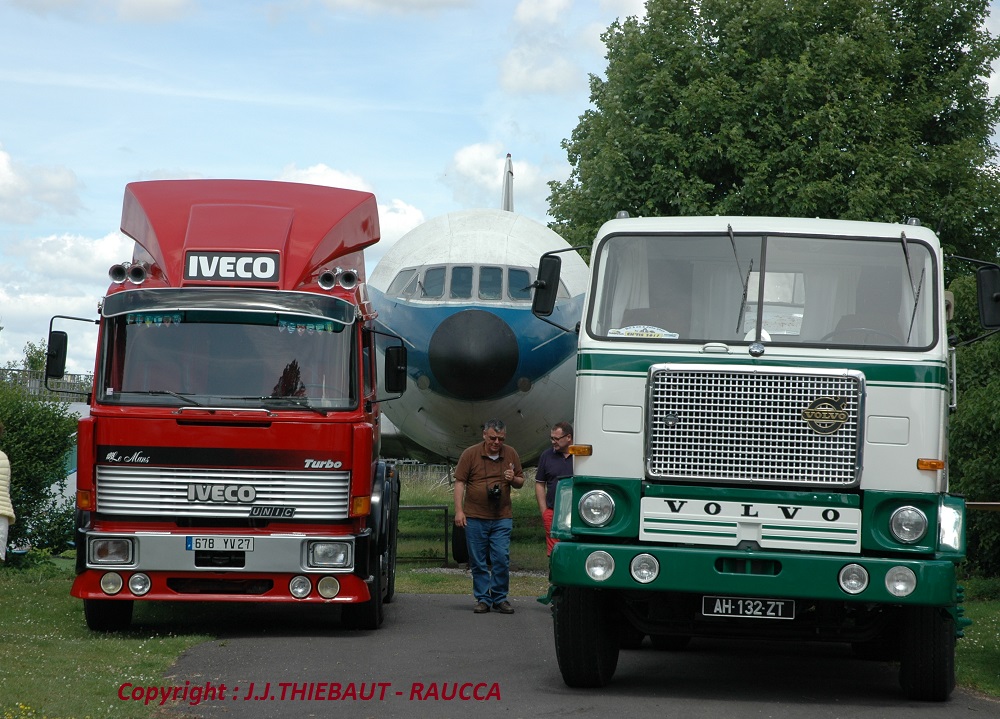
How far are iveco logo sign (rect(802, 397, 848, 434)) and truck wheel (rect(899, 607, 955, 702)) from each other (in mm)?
1284

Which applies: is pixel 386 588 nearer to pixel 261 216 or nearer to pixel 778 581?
pixel 261 216

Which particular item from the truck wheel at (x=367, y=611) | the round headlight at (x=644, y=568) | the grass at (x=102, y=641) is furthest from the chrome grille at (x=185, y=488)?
the round headlight at (x=644, y=568)

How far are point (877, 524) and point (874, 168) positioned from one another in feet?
65.9

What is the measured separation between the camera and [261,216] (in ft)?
37.9

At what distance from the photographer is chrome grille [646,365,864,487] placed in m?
8.35

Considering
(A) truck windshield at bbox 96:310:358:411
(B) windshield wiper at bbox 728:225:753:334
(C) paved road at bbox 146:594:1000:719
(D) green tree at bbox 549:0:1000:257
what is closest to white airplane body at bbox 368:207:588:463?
(C) paved road at bbox 146:594:1000:719

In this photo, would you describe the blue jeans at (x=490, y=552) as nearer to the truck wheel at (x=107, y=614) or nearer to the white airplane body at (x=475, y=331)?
the white airplane body at (x=475, y=331)

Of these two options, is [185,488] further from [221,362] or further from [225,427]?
[221,362]

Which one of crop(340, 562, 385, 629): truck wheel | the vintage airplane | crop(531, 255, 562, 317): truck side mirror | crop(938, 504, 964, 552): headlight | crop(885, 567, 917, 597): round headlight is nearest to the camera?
crop(885, 567, 917, 597): round headlight

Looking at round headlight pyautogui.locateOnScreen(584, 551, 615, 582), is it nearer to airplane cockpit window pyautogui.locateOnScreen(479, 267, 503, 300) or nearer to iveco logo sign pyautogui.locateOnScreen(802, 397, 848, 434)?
iveco logo sign pyautogui.locateOnScreen(802, 397, 848, 434)

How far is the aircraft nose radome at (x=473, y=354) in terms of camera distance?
15.8 metres

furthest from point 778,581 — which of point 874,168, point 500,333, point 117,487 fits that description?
point 874,168

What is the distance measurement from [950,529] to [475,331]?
8383 mm

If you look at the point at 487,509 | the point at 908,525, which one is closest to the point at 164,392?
the point at 487,509
